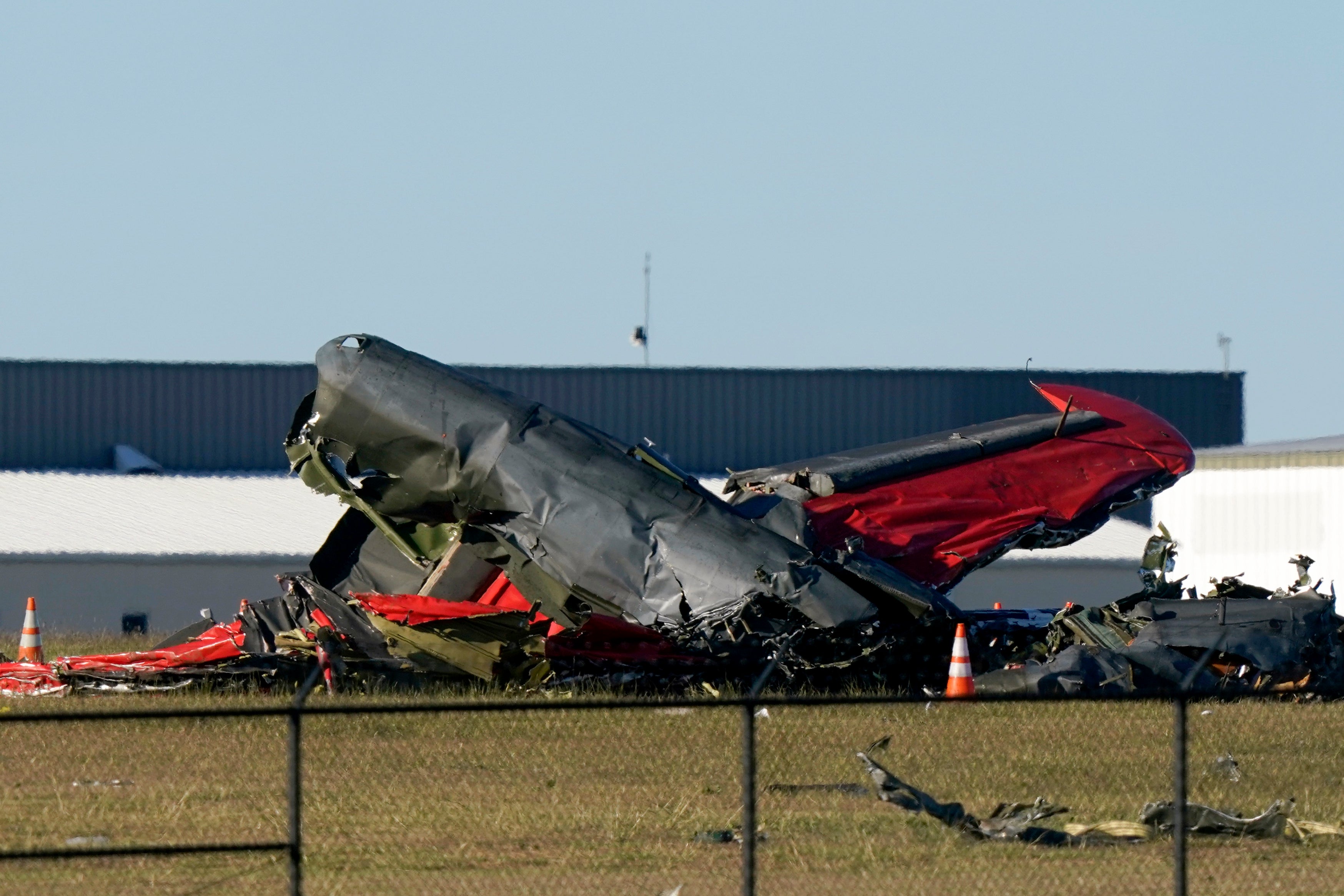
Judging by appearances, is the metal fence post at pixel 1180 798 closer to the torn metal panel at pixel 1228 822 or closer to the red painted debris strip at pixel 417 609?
the torn metal panel at pixel 1228 822

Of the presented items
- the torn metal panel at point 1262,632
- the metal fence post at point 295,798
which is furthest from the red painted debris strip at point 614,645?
the metal fence post at point 295,798

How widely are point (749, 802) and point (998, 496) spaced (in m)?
11.4

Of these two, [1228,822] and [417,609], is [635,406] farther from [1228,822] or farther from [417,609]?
[1228,822]

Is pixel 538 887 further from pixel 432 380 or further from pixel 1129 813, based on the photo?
pixel 432 380

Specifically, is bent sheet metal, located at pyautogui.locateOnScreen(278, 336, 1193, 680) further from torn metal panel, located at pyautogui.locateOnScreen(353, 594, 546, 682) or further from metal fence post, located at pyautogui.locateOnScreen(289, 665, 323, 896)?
metal fence post, located at pyautogui.locateOnScreen(289, 665, 323, 896)

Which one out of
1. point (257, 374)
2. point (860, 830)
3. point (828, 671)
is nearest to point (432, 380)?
point (828, 671)

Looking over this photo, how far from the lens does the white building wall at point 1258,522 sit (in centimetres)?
3356

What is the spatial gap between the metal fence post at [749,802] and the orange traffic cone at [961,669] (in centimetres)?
801

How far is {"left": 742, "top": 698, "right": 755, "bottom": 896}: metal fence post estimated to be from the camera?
28.2 ft

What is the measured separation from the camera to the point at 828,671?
1656cm

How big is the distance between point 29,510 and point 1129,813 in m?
30.7

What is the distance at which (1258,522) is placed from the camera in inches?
1390

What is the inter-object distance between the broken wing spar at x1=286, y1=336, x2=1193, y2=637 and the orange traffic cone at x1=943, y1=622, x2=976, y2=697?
1.33ft

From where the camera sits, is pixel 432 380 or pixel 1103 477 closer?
pixel 432 380
